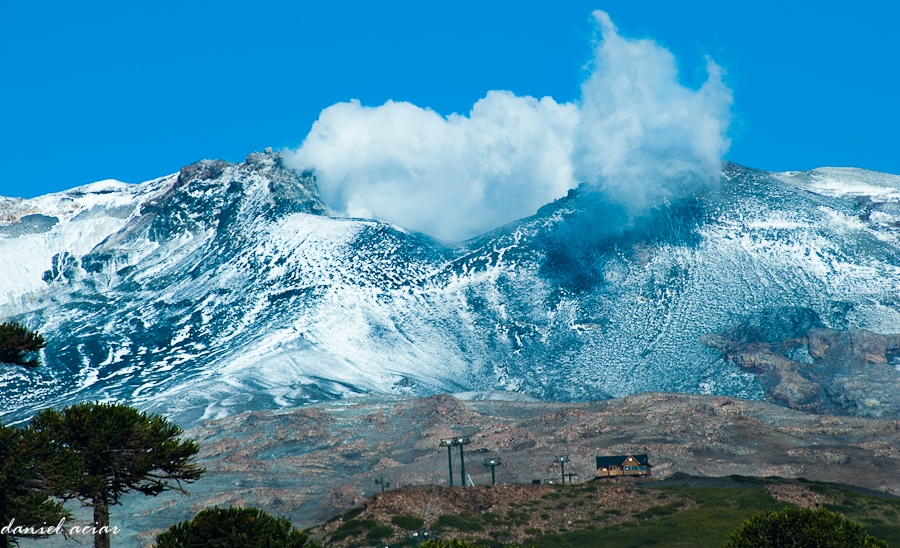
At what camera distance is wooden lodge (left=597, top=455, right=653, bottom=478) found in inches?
4904

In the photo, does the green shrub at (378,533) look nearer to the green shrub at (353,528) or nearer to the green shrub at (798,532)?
the green shrub at (353,528)

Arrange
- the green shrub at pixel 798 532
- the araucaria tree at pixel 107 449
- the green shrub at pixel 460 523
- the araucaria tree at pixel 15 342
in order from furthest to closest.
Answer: the green shrub at pixel 460 523 → the green shrub at pixel 798 532 → the araucaria tree at pixel 107 449 → the araucaria tree at pixel 15 342

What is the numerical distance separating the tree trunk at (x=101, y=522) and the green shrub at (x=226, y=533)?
7.39 ft

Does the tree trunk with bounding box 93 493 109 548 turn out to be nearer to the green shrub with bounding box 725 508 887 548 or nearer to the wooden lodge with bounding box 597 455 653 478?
the green shrub with bounding box 725 508 887 548

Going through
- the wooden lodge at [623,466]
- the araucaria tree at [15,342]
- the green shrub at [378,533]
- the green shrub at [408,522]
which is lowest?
the green shrub at [378,533]

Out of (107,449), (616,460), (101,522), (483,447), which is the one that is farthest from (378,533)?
(483,447)

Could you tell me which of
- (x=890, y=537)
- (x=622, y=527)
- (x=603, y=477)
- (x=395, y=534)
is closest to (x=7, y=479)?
(x=395, y=534)

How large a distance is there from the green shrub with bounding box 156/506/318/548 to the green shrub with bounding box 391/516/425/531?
39802 mm

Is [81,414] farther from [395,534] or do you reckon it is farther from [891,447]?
[891,447]

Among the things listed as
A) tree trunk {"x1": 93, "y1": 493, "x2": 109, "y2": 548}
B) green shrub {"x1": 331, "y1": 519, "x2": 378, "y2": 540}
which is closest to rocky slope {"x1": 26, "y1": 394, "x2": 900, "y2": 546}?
green shrub {"x1": 331, "y1": 519, "x2": 378, "y2": 540}

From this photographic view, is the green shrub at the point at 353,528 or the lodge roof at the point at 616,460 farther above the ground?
the lodge roof at the point at 616,460

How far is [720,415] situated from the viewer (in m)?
164

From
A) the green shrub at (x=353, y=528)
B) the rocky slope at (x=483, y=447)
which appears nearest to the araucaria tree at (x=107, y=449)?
the green shrub at (x=353, y=528)

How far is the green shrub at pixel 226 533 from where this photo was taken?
137 feet
